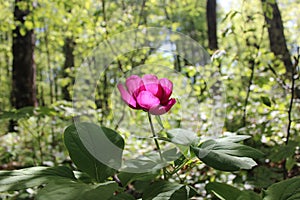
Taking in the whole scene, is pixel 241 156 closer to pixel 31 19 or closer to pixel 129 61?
pixel 129 61

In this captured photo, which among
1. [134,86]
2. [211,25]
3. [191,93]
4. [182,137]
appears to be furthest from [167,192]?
[211,25]

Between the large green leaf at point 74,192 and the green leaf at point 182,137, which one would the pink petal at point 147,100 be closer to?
the green leaf at point 182,137

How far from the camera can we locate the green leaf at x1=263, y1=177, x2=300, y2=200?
569mm

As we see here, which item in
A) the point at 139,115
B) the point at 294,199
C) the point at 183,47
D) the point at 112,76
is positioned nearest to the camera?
the point at 294,199

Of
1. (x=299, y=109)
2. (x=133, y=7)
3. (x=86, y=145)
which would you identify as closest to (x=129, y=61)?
(x=86, y=145)

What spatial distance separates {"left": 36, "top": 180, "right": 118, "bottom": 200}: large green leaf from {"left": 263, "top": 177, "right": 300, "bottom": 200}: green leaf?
1.03ft

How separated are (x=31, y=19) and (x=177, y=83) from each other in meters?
3.29

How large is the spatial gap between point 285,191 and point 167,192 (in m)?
0.23

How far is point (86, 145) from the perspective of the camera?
0.61 m

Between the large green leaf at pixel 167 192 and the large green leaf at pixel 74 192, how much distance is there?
97mm

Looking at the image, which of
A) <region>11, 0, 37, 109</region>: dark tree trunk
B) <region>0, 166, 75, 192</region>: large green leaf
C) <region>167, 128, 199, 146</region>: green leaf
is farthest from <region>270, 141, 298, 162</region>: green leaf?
<region>11, 0, 37, 109</region>: dark tree trunk

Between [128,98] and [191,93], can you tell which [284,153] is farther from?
[128,98]

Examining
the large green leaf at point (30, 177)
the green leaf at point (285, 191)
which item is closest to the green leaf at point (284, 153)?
the green leaf at point (285, 191)

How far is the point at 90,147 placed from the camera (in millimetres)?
615
